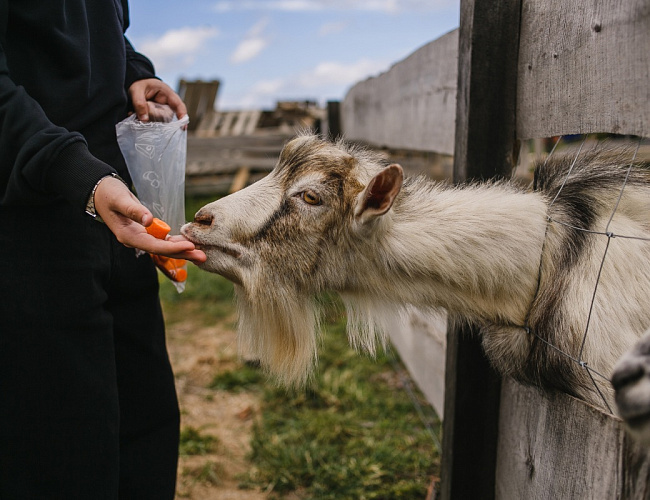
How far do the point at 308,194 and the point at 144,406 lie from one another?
40.8 inches

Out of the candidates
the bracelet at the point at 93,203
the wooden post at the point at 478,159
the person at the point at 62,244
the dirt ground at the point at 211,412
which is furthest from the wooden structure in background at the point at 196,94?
the bracelet at the point at 93,203

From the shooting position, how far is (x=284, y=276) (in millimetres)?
2033

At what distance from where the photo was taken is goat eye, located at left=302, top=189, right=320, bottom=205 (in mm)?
2004

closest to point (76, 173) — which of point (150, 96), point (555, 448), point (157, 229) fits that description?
point (157, 229)

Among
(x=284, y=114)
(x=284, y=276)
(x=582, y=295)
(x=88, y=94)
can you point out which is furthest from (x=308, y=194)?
(x=284, y=114)

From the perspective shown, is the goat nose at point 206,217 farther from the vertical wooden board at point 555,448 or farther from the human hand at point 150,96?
the vertical wooden board at point 555,448

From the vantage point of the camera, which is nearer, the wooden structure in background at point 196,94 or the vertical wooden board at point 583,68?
the vertical wooden board at point 583,68

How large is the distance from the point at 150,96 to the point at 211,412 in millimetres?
2429

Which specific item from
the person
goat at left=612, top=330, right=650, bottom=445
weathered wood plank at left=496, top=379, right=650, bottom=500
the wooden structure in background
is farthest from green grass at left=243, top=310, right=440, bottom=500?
the wooden structure in background

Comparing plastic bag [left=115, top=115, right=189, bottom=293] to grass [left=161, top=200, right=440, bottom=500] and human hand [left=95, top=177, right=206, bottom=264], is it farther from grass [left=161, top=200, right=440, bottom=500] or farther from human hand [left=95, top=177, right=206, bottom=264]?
grass [left=161, top=200, right=440, bottom=500]

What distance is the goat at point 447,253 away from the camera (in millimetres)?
1626

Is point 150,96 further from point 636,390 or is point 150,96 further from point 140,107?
point 636,390

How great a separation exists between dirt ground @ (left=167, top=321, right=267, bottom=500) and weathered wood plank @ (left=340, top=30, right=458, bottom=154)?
1.93 meters

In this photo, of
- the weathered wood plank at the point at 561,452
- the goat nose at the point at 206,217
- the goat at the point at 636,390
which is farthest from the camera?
the goat nose at the point at 206,217
